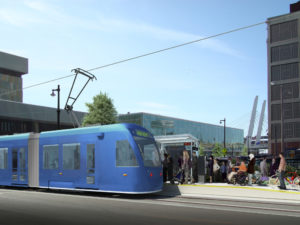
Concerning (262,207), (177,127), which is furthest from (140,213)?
(177,127)

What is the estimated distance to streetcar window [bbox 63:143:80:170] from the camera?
1628 cm

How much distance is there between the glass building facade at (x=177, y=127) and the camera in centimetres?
9969

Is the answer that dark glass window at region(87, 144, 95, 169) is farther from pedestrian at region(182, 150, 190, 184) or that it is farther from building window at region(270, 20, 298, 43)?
building window at region(270, 20, 298, 43)

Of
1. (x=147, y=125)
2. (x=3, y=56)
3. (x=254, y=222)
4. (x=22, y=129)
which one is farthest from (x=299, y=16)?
(x=254, y=222)

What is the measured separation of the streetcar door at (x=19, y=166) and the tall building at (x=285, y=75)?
6725 cm

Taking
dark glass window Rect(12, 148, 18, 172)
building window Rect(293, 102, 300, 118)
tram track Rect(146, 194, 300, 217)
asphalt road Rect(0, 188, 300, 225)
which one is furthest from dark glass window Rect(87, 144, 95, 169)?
building window Rect(293, 102, 300, 118)

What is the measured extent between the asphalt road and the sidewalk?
4.82ft

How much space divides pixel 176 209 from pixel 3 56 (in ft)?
326

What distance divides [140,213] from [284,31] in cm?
8016

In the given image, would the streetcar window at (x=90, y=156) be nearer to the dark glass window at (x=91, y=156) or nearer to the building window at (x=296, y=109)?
the dark glass window at (x=91, y=156)

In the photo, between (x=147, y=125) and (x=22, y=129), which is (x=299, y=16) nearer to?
(x=147, y=125)

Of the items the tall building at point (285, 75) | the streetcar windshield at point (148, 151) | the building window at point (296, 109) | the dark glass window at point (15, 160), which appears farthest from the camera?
the tall building at point (285, 75)

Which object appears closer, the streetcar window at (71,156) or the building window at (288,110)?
the streetcar window at (71,156)

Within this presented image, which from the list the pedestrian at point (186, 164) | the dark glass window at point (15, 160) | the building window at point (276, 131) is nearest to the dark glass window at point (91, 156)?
the pedestrian at point (186, 164)
